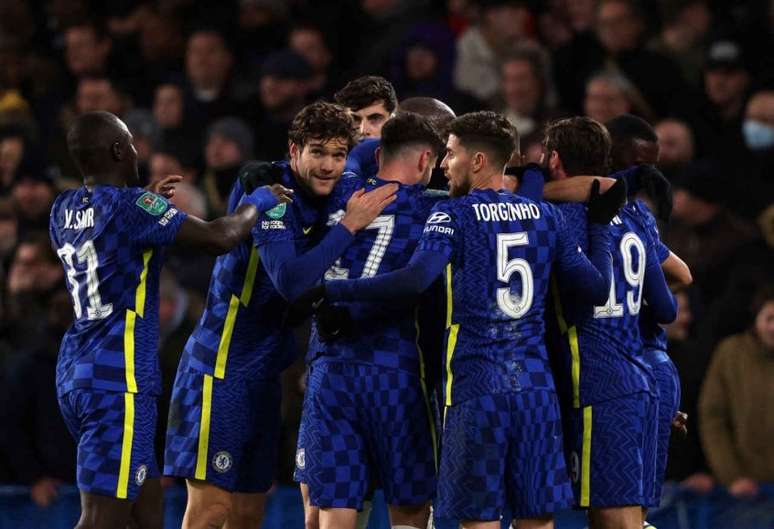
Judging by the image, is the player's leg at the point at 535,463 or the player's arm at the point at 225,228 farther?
the player's arm at the point at 225,228

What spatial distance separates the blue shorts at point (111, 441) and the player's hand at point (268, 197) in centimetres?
98

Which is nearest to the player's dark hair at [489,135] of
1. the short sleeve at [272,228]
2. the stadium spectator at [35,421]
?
the short sleeve at [272,228]

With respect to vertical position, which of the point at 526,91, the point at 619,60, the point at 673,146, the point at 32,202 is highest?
the point at 619,60

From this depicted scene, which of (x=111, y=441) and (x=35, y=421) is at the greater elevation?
(x=35, y=421)

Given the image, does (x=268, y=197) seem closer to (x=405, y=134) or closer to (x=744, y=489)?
(x=405, y=134)

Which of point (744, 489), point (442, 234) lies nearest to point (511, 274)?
point (442, 234)

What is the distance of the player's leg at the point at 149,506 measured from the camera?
24.1 feet

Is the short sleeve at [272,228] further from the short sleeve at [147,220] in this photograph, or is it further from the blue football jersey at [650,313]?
the blue football jersey at [650,313]

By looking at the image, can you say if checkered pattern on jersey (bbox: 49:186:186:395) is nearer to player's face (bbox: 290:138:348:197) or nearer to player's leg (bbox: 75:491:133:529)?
player's leg (bbox: 75:491:133:529)

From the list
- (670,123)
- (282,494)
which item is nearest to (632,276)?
(282,494)

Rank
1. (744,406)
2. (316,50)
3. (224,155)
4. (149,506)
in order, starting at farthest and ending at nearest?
(316,50) → (224,155) → (744,406) → (149,506)

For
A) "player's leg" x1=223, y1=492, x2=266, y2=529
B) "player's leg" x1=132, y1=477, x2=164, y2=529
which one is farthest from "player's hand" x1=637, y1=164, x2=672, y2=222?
"player's leg" x1=132, y1=477, x2=164, y2=529

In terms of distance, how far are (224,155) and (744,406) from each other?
4.57 m

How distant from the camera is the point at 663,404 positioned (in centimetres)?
773
